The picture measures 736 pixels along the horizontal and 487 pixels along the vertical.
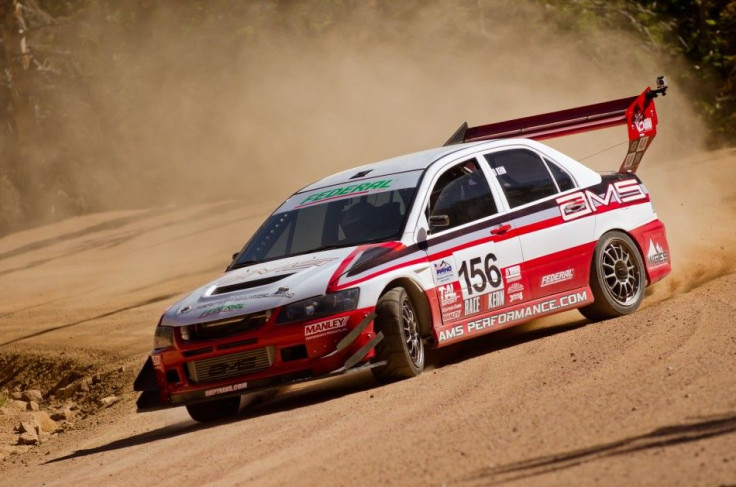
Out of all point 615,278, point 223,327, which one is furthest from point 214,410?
point 615,278

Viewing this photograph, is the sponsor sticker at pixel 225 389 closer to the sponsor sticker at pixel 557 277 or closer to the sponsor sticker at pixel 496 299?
the sponsor sticker at pixel 496 299

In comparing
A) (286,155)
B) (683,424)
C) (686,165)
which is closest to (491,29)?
(286,155)

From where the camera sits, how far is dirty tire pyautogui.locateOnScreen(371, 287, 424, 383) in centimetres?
835

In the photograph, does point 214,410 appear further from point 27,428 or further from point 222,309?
point 27,428

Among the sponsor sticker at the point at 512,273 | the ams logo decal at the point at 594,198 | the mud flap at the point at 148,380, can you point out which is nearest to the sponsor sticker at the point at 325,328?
the mud flap at the point at 148,380

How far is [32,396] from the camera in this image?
1331 centimetres

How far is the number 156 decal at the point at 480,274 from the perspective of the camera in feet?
29.9

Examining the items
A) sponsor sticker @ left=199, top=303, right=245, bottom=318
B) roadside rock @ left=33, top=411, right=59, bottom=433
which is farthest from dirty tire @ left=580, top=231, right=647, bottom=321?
roadside rock @ left=33, top=411, right=59, bottom=433

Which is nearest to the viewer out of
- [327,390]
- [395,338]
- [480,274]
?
[395,338]

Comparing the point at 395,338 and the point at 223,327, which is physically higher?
the point at 223,327

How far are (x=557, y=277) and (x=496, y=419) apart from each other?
134 inches

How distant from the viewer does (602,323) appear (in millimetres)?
9773

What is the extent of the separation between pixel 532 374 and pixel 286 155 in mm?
24000

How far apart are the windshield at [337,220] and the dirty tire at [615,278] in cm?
176
